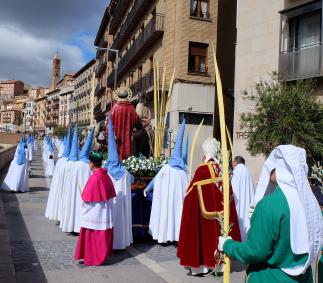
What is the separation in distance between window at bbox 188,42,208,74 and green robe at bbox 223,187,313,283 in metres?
21.2

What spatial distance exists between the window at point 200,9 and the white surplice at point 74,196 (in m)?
16.7

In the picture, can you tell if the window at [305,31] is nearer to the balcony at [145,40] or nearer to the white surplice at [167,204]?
the balcony at [145,40]

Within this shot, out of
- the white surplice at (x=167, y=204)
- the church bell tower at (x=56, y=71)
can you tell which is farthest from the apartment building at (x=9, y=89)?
the white surplice at (x=167, y=204)

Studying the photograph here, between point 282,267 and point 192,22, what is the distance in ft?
72.2

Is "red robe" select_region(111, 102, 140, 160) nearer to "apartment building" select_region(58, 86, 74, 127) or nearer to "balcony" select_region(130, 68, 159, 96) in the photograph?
"balcony" select_region(130, 68, 159, 96)

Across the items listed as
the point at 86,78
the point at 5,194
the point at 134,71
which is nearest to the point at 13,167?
the point at 5,194

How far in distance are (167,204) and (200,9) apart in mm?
18063

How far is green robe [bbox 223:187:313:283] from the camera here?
2.61 metres

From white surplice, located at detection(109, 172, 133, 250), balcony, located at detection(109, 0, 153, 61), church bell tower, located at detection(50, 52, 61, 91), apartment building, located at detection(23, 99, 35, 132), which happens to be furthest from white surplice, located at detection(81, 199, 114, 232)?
apartment building, located at detection(23, 99, 35, 132)

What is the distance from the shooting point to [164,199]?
8039 mm

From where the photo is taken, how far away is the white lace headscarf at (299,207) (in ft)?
8.56

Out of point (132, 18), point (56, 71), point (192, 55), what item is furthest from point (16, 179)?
point (56, 71)

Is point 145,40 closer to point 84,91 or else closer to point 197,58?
point 197,58

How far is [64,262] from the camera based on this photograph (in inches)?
256
